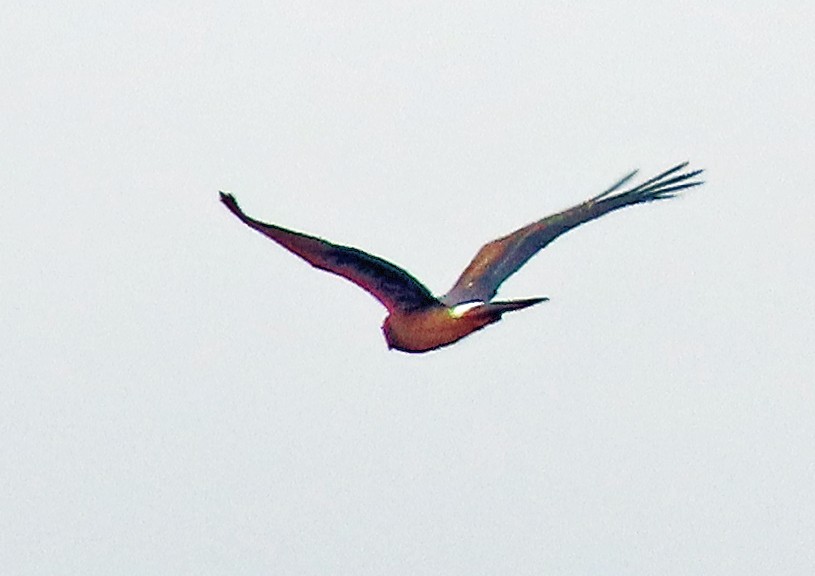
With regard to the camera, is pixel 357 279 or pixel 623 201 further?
pixel 623 201

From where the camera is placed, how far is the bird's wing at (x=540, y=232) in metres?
20.6

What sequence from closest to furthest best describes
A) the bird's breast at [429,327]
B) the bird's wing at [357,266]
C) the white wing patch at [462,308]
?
1. the bird's wing at [357,266]
2. the bird's breast at [429,327]
3. the white wing patch at [462,308]

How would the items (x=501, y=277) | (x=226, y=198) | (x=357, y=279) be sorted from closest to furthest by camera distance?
(x=226, y=198)
(x=357, y=279)
(x=501, y=277)

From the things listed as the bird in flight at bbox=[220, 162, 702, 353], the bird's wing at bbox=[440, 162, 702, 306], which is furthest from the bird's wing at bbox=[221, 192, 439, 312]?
the bird's wing at bbox=[440, 162, 702, 306]

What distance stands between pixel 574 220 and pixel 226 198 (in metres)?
5.93

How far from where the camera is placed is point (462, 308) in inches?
722

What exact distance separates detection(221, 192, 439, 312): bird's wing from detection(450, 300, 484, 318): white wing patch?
22 centimetres

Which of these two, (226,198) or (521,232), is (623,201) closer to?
(521,232)

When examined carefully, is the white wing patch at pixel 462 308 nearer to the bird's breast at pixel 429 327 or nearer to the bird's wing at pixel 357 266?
the bird's breast at pixel 429 327

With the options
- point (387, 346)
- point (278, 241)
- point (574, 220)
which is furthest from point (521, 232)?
point (278, 241)

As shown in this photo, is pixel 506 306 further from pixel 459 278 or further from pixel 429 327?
pixel 459 278

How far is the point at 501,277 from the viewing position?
67.6ft

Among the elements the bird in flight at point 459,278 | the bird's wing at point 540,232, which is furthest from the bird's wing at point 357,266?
the bird's wing at point 540,232

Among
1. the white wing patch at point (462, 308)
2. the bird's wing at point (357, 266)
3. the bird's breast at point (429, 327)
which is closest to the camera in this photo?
the bird's wing at point (357, 266)
